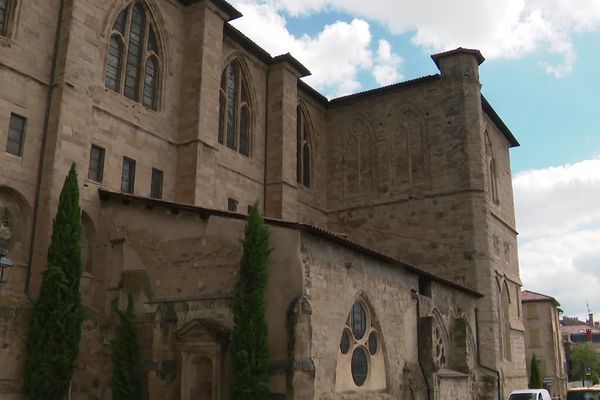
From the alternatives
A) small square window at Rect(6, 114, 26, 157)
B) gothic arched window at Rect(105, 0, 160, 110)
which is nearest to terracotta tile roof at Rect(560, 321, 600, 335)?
gothic arched window at Rect(105, 0, 160, 110)

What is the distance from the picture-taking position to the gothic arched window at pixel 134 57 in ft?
63.8

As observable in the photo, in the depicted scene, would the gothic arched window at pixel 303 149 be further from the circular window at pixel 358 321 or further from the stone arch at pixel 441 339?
the circular window at pixel 358 321

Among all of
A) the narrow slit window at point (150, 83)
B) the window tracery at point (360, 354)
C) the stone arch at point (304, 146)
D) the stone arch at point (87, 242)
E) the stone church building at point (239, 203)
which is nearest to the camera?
the stone church building at point (239, 203)

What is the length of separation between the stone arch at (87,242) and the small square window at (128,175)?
232cm

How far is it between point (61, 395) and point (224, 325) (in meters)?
3.95

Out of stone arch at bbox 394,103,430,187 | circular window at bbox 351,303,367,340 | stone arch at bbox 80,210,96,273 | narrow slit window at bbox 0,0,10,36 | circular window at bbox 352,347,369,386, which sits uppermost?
stone arch at bbox 394,103,430,187

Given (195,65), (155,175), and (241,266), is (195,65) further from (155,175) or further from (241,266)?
(241,266)

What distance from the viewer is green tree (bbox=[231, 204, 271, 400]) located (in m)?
13.1

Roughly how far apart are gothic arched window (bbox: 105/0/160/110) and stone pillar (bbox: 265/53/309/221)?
6.52m

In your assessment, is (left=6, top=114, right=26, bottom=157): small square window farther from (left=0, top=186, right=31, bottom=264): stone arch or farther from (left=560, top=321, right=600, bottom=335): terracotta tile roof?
(left=560, top=321, right=600, bottom=335): terracotta tile roof

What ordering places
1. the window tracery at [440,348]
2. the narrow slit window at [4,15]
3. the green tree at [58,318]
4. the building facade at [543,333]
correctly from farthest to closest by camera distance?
the building facade at [543,333] < the window tracery at [440,348] < the narrow slit window at [4,15] < the green tree at [58,318]

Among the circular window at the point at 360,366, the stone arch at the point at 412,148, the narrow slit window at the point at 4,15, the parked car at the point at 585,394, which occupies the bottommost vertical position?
the parked car at the point at 585,394

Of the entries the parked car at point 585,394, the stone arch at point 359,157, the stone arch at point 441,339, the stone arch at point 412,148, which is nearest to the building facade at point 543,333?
the stone arch at point 412,148

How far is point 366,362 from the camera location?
16.6 meters
